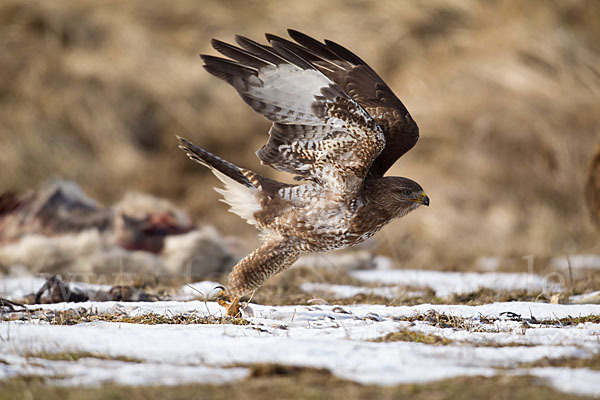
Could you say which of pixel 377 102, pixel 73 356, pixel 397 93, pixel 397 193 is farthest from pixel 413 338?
pixel 397 93

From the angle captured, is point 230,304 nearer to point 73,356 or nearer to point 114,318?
point 114,318

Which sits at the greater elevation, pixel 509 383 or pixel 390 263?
pixel 390 263

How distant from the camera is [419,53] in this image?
1234cm

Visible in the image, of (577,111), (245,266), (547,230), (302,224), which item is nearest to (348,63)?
(302,224)

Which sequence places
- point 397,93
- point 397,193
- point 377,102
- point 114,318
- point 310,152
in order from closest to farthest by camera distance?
point 114,318
point 310,152
point 397,193
point 377,102
point 397,93

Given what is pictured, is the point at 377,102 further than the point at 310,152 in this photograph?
Yes

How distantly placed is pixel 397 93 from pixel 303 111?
7.85 metres

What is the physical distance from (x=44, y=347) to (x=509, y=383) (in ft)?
6.41

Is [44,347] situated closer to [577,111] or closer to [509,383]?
[509,383]

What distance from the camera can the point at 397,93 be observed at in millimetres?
12125

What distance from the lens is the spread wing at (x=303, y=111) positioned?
4375mm

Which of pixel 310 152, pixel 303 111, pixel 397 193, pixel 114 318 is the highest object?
pixel 303 111

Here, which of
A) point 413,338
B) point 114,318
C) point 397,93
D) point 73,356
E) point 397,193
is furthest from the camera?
point 397,93

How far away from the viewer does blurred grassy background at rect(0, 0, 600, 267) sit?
35.6ft
